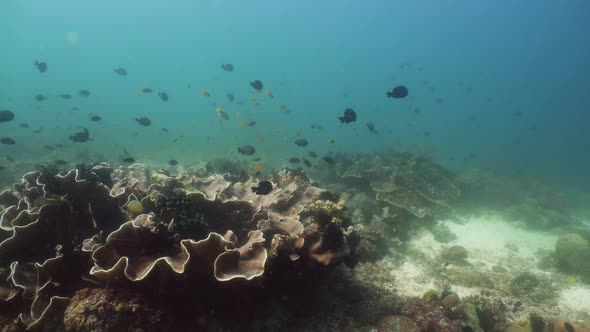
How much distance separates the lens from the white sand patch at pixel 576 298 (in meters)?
8.20

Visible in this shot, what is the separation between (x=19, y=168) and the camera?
18.5 meters

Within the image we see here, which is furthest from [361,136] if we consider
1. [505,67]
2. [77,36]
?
[77,36]

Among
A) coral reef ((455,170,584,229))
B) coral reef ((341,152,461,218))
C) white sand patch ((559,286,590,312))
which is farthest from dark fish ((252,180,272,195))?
coral reef ((455,170,584,229))

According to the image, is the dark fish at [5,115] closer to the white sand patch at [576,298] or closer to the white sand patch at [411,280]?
the white sand patch at [411,280]

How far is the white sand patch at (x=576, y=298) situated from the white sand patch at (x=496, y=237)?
2.24 meters

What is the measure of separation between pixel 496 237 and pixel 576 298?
14.9 feet

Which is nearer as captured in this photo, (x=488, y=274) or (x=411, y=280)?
(x=411, y=280)

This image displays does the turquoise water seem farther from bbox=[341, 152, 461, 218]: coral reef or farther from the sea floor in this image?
the sea floor

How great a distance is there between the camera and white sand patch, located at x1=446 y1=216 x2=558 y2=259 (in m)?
11.8

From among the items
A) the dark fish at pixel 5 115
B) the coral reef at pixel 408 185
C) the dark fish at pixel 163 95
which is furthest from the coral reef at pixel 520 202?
the dark fish at pixel 5 115

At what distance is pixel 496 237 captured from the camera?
13156 mm

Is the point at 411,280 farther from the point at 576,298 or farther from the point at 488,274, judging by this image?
the point at 576,298

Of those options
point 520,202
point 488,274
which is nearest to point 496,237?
point 488,274

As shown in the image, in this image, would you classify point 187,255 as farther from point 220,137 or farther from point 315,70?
point 315,70
